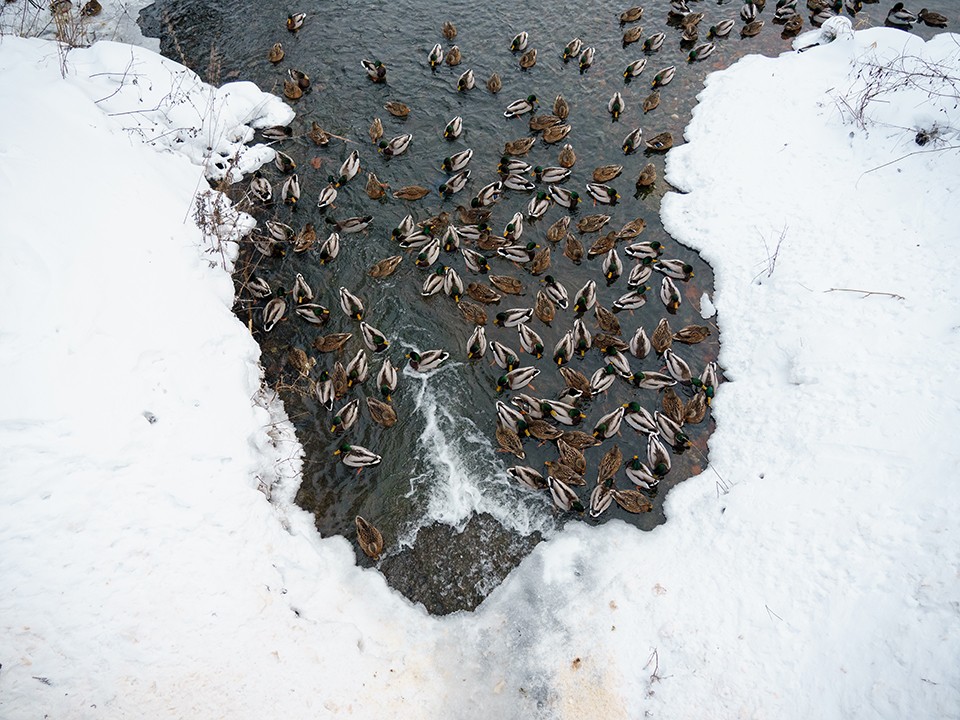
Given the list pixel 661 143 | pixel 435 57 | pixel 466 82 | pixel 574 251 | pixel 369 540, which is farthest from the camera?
pixel 435 57

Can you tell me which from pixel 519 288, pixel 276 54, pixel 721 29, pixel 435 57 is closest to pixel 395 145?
pixel 435 57

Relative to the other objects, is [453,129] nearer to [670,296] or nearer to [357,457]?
[670,296]

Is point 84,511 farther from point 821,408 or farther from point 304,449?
point 821,408

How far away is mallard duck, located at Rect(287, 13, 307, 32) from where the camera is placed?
652 inches

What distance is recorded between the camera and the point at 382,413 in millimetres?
10422

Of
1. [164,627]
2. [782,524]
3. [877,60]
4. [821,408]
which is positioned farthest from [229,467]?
[877,60]

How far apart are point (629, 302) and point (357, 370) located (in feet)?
18.5

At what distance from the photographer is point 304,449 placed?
33.2 ft

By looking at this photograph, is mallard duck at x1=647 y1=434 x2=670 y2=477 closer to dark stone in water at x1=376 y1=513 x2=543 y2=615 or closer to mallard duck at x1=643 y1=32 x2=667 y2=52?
dark stone in water at x1=376 y1=513 x2=543 y2=615

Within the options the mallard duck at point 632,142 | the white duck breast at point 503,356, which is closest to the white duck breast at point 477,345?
the white duck breast at point 503,356

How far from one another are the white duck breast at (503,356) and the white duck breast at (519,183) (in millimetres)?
4439

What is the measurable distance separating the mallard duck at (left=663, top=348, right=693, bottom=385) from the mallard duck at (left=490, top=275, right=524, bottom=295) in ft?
10.6

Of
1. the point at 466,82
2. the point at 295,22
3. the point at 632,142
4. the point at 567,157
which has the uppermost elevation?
the point at 295,22

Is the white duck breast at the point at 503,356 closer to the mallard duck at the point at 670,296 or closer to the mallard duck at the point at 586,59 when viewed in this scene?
the mallard duck at the point at 670,296
